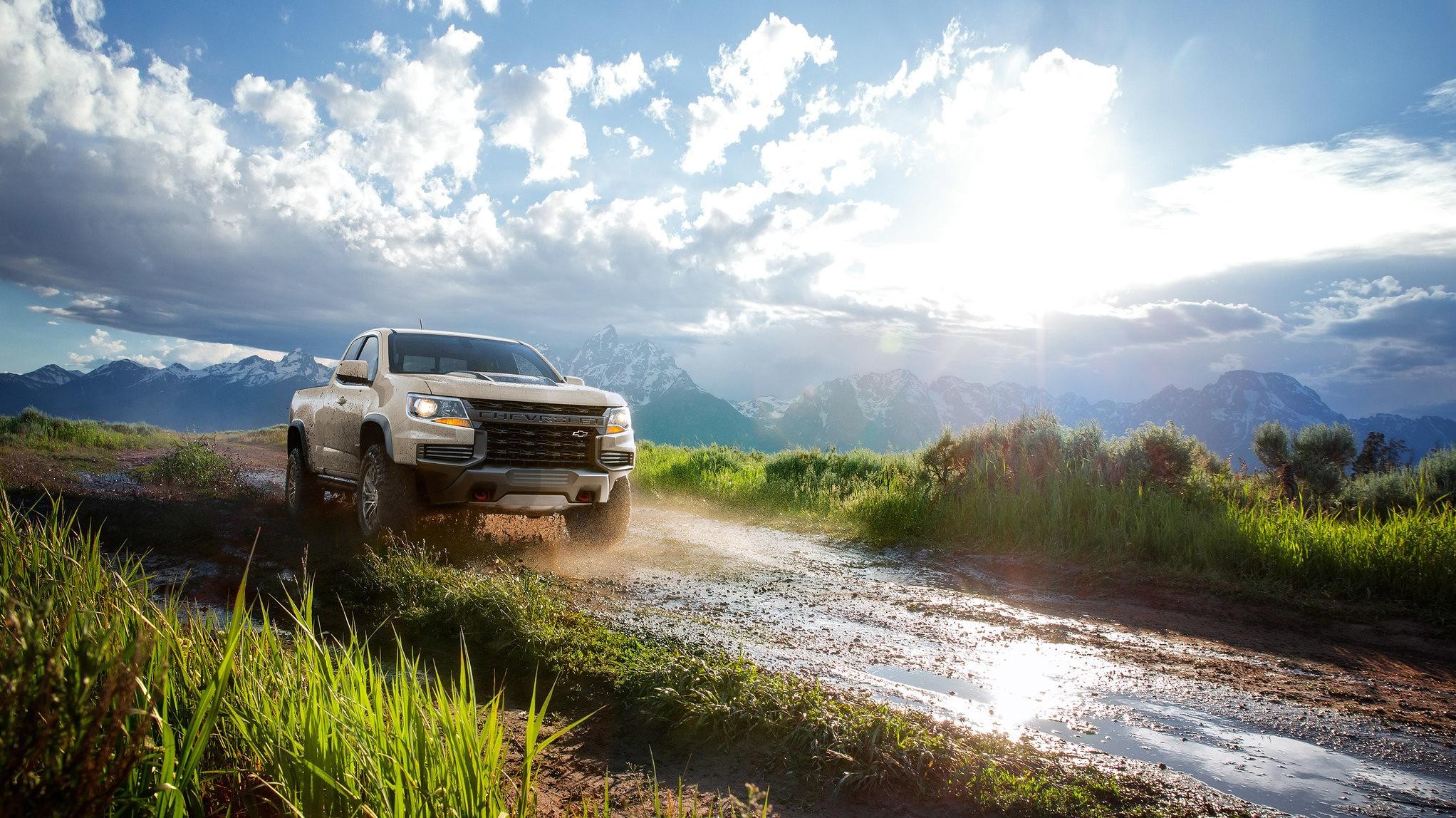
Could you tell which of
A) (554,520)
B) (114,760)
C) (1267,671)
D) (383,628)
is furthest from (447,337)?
(1267,671)

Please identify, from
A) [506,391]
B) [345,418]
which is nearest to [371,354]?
[345,418]

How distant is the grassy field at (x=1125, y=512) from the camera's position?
272 inches

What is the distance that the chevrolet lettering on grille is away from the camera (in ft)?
23.2

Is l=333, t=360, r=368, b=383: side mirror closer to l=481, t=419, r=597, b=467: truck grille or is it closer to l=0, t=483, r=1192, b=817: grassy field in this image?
l=481, t=419, r=597, b=467: truck grille

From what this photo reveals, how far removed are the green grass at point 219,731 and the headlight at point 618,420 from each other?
4.93m

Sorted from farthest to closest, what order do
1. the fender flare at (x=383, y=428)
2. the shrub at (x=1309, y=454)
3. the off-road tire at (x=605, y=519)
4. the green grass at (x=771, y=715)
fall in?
the shrub at (x=1309, y=454) → the off-road tire at (x=605, y=519) → the fender flare at (x=383, y=428) → the green grass at (x=771, y=715)

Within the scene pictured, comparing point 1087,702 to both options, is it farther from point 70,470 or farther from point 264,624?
point 70,470

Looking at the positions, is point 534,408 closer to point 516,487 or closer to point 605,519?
point 516,487

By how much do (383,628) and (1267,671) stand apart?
559 cm

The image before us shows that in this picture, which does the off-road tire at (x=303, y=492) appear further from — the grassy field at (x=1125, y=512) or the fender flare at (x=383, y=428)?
the grassy field at (x=1125, y=512)

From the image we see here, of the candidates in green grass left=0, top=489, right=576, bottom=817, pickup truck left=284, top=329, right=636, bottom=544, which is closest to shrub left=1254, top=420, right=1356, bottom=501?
pickup truck left=284, top=329, right=636, bottom=544

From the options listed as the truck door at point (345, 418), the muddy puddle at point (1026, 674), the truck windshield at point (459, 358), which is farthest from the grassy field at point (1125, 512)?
the truck door at point (345, 418)

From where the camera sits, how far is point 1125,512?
886 cm

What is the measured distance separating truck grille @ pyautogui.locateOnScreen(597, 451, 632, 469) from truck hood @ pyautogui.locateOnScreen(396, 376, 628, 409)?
1.54ft
